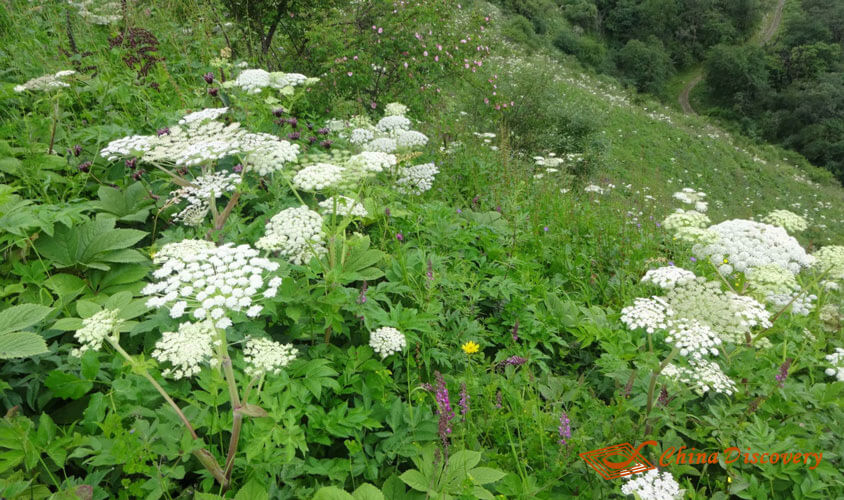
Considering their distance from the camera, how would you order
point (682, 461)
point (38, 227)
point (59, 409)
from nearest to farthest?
point (59, 409)
point (682, 461)
point (38, 227)

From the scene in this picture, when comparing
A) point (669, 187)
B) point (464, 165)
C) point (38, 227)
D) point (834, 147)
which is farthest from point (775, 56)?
point (38, 227)

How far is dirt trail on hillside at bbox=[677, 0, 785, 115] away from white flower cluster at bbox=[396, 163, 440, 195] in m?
64.6

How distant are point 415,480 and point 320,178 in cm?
166

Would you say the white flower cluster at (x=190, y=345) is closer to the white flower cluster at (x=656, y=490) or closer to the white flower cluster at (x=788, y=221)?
the white flower cluster at (x=656, y=490)

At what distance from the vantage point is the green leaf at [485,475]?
203cm

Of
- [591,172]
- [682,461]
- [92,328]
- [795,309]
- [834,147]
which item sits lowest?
[834,147]

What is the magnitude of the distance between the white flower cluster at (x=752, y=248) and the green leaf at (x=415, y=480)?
277 centimetres

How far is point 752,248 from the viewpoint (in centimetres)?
325

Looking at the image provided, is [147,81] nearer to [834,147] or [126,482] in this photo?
[126,482]

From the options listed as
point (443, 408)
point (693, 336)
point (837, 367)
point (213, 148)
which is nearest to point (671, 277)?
point (693, 336)

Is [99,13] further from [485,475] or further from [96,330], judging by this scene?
[485,475]

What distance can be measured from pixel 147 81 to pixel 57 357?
441 centimetres

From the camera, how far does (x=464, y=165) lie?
575cm
